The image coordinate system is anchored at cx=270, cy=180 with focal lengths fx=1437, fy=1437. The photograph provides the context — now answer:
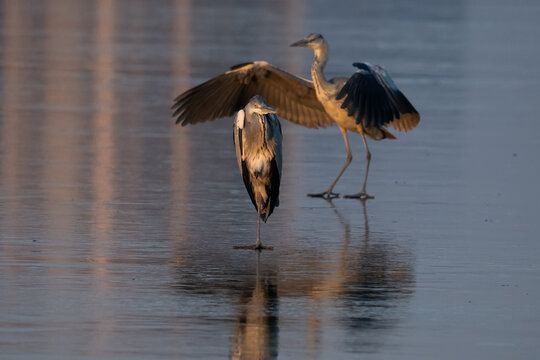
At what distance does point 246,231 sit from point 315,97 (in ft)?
12.6

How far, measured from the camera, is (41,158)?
1595 centimetres

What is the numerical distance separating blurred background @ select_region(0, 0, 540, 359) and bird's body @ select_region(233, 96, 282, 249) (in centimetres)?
43

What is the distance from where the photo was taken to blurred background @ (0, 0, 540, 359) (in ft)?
26.9

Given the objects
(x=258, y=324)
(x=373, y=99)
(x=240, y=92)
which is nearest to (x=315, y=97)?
(x=240, y=92)

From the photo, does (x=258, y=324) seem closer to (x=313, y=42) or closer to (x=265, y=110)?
(x=265, y=110)

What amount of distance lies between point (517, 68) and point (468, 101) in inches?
293

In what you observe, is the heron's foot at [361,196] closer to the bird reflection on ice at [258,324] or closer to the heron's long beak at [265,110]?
the heron's long beak at [265,110]

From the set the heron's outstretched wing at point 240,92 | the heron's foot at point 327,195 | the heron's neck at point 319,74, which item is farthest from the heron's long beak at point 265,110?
the heron's neck at point 319,74

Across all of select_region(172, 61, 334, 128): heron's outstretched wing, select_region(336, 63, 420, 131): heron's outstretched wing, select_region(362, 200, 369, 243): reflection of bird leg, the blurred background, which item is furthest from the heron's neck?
select_region(362, 200, 369, 243): reflection of bird leg

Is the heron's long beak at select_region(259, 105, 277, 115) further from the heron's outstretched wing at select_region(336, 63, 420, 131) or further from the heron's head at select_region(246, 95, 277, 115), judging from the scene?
the heron's outstretched wing at select_region(336, 63, 420, 131)

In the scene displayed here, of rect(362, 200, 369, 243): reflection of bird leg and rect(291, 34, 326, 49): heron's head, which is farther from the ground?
rect(291, 34, 326, 49): heron's head

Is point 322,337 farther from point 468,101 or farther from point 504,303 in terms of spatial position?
point 468,101

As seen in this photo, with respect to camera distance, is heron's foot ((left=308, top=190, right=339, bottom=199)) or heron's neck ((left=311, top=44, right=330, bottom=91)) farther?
heron's neck ((left=311, top=44, right=330, bottom=91))

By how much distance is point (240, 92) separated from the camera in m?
14.8
